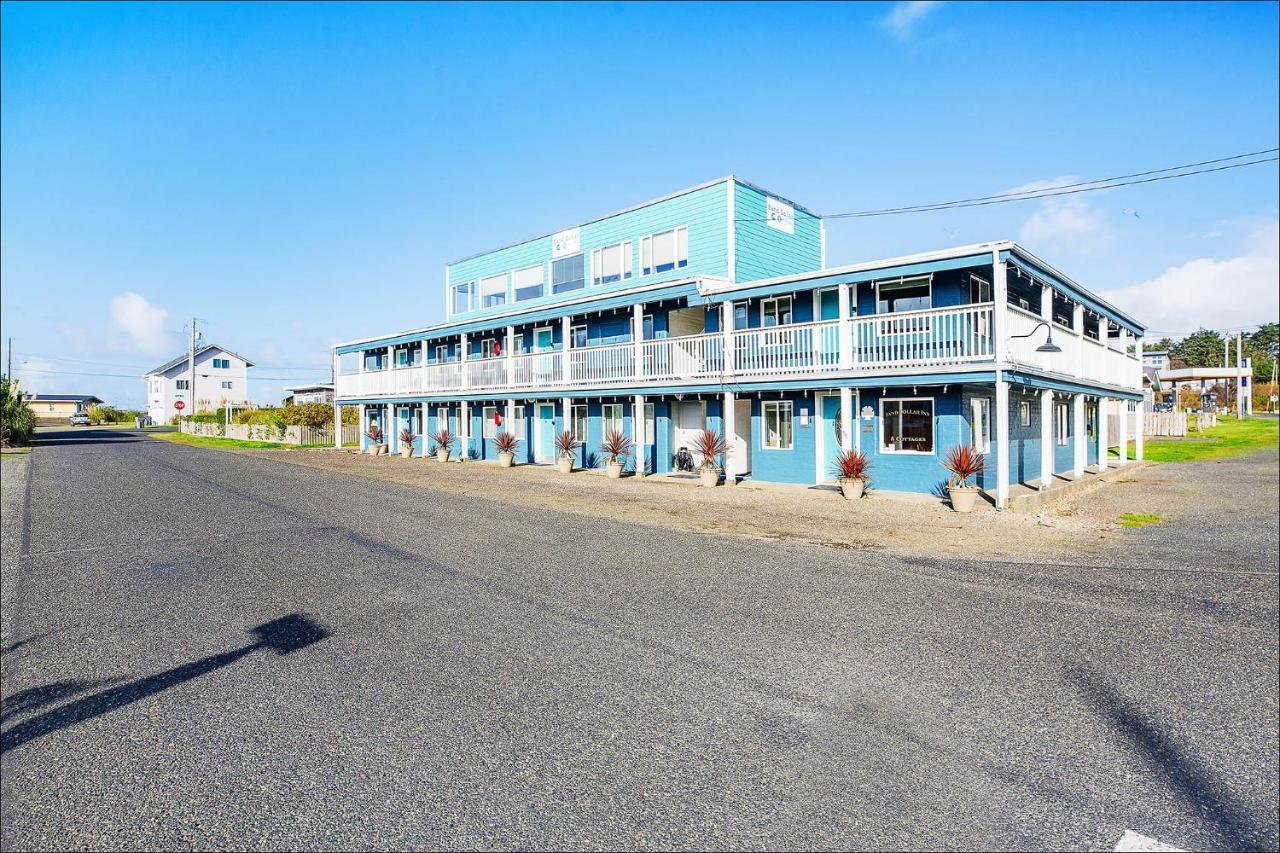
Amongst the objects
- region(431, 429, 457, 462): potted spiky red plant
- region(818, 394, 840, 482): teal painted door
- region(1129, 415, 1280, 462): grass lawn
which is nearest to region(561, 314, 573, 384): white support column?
region(431, 429, 457, 462): potted spiky red plant

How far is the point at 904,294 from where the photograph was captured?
17.3 metres

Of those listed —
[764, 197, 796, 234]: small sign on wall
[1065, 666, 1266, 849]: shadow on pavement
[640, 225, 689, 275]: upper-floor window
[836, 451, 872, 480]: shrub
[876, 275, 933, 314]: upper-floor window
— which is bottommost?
[1065, 666, 1266, 849]: shadow on pavement

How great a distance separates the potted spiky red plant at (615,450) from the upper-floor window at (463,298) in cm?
1142

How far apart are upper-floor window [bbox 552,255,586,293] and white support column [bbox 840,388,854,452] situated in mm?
12014

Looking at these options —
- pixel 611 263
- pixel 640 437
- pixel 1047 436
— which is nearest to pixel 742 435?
pixel 640 437

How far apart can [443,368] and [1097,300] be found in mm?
23258

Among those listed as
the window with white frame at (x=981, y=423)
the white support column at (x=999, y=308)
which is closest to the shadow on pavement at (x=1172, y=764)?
the white support column at (x=999, y=308)

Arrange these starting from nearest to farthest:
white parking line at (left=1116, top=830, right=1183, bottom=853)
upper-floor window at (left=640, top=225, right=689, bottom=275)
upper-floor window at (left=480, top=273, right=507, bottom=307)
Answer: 1. white parking line at (left=1116, top=830, right=1183, bottom=853)
2. upper-floor window at (left=640, top=225, right=689, bottom=275)
3. upper-floor window at (left=480, top=273, right=507, bottom=307)

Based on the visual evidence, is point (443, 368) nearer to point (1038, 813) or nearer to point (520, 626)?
point (520, 626)

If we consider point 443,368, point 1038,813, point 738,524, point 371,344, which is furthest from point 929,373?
point 371,344

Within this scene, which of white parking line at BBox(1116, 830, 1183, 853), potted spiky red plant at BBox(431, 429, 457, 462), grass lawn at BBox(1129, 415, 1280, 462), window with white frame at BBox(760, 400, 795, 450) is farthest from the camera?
potted spiky red plant at BBox(431, 429, 457, 462)

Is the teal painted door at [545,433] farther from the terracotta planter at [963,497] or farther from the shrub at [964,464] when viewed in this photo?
the terracotta planter at [963,497]

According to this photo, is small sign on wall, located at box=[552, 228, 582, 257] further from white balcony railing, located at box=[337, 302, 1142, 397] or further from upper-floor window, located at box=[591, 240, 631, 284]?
white balcony railing, located at box=[337, 302, 1142, 397]

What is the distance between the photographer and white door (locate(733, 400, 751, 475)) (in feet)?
67.1
